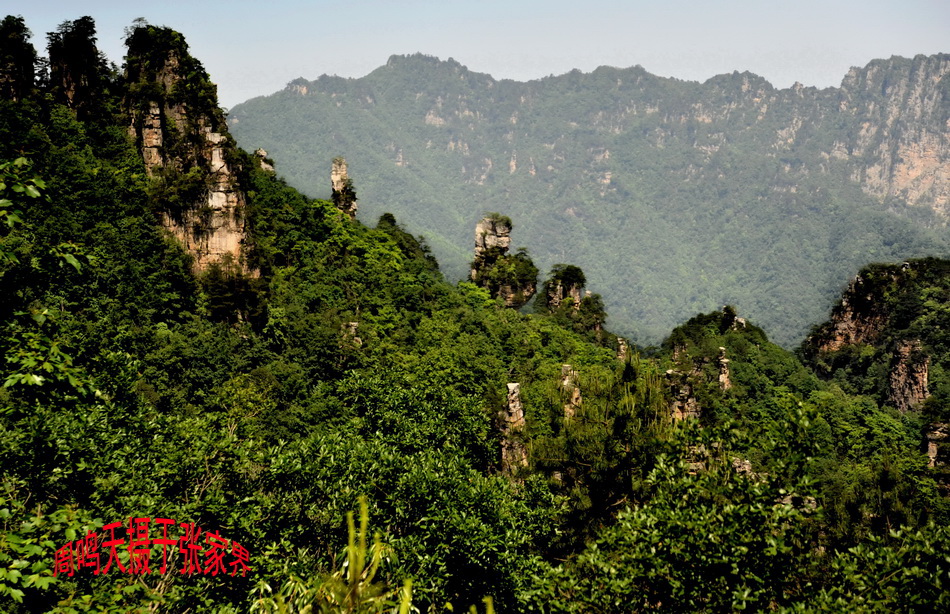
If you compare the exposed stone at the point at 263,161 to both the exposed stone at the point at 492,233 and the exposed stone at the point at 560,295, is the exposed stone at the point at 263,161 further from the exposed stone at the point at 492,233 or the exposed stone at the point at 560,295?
the exposed stone at the point at 560,295

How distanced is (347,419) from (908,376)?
75718 mm

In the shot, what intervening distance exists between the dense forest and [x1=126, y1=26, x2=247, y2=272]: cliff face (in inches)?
8.5

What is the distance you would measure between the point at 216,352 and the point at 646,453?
3071 centimetres

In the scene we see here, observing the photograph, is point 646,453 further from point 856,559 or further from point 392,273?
point 392,273

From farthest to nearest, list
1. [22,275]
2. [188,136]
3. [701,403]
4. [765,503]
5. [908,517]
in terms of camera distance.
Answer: [701,403]
[188,136]
[908,517]
[765,503]
[22,275]

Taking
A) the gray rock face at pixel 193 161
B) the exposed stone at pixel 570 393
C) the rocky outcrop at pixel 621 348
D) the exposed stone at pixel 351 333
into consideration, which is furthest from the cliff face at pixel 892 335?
the gray rock face at pixel 193 161

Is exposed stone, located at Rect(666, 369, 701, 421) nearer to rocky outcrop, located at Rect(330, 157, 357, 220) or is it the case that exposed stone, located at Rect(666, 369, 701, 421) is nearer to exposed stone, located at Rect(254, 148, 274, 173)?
Result: rocky outcrop, located at Rect(330, 157, 357, 220)

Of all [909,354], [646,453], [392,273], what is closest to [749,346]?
[909,354]

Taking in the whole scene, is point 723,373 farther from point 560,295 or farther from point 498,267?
point 498,267

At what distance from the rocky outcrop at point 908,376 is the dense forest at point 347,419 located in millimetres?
373

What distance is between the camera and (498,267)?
7775 cm

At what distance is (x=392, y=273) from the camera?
6644cm

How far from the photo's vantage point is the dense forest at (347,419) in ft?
40.3

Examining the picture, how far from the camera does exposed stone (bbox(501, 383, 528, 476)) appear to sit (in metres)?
36.4
